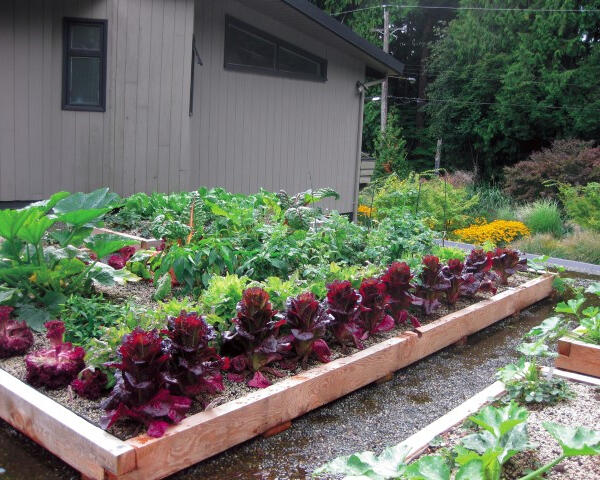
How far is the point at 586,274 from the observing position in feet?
29.6

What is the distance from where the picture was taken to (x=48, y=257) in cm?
448

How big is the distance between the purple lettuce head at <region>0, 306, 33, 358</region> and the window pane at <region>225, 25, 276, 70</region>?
21.5 feet

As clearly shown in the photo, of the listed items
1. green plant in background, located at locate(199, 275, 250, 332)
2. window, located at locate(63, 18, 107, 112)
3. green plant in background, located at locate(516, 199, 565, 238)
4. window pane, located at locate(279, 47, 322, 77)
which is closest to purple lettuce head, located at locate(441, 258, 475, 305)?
green plant in background, located at locate(199, 275, 250, 332)

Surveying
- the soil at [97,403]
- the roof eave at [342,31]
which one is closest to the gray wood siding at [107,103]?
the roof eave at [342,31]

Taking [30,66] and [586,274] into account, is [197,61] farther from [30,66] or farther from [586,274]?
[586,274]

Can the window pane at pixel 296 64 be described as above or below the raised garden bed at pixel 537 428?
above

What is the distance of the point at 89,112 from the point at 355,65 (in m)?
5.38

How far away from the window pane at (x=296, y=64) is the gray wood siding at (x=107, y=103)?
7.28 ft

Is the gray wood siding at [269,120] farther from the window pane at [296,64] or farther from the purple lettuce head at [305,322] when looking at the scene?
the purple lettuce head at [305,322]

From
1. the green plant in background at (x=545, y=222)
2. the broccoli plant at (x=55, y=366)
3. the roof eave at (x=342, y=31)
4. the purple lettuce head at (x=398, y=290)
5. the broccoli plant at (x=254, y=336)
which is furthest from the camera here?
the green plant in background at (x=545, y=222)

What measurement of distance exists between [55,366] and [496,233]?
29.3 ft

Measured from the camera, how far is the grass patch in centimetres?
998

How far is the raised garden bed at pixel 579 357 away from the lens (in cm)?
407

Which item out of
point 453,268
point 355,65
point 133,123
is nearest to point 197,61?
point 133,123
